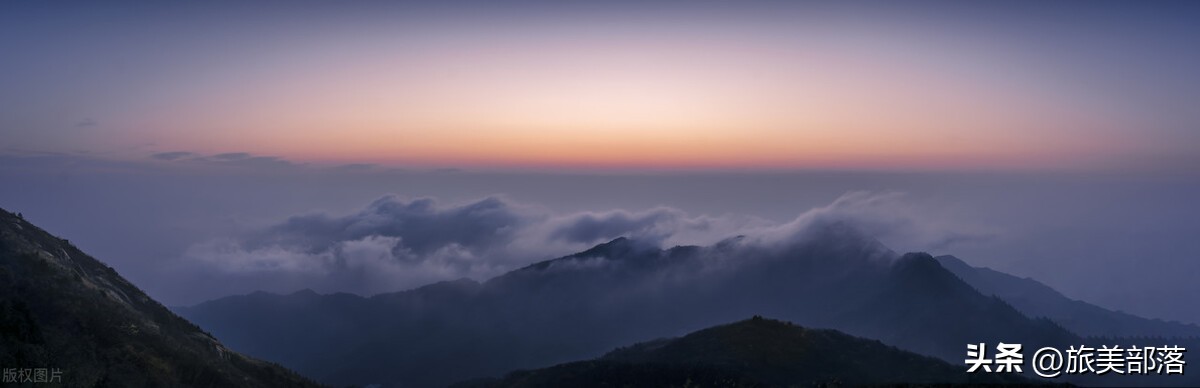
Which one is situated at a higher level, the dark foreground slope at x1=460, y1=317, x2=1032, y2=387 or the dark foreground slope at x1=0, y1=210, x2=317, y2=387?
the dark foreground slope at x1=0, y1=210, x2=317, y2=387

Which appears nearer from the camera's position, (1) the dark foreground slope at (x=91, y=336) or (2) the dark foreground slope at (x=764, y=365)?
(1) the dark foreground slope at (x=91, y=336)

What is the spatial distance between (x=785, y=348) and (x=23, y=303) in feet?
181

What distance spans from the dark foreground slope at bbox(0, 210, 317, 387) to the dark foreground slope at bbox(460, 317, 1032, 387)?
2349 centimetres

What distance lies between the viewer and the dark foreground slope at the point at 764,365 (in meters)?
56.4

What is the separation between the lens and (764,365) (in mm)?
64812

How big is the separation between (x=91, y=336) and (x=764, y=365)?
4828 cm

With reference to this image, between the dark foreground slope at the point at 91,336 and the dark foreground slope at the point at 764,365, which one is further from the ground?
the dark foreground slope at the point at 91,336

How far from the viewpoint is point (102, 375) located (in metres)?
31.5

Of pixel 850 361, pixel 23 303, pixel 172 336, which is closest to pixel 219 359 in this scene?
pixel 172 336

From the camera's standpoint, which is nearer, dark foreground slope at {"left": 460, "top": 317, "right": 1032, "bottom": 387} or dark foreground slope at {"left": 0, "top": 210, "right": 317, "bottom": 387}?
dark foreground slope at {"left": 0, "top": 210, "right": 317, "bottom": 387}

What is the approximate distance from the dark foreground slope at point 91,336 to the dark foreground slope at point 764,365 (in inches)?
925

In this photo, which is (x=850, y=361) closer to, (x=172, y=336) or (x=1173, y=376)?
(x=1173, y=376)

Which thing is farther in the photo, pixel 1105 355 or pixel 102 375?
pixel 1105 355

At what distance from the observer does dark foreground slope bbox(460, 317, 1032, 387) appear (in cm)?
5638
